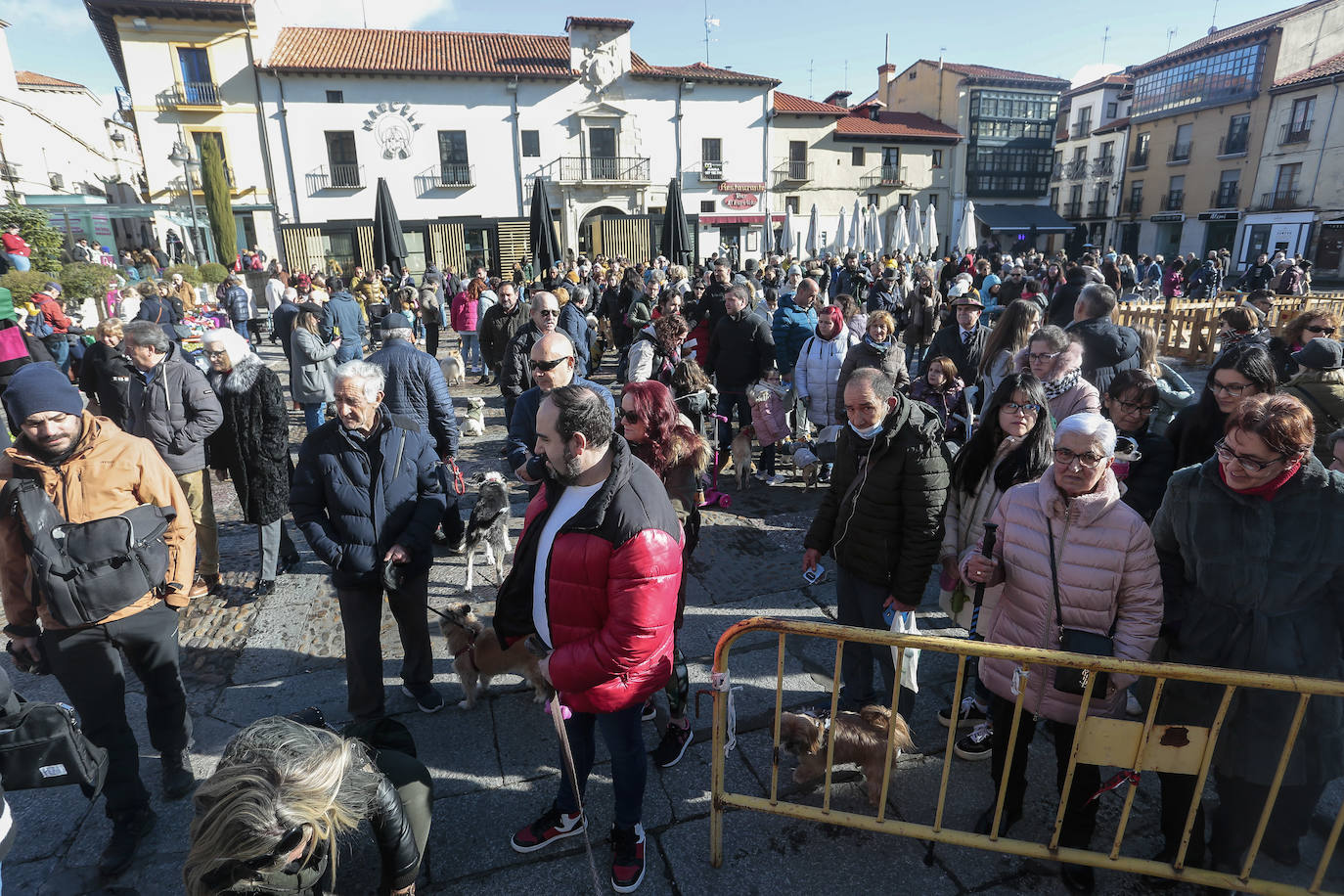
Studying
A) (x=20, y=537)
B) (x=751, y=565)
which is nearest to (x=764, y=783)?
(x=751, y=565)

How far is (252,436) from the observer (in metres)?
4.79

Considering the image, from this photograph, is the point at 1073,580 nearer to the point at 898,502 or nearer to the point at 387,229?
the point at 898,502

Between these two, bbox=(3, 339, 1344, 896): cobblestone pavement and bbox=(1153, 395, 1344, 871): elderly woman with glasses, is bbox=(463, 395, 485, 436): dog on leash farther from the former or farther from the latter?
bbox=(1153, 395, 1344, 871): elderly woman with glasses

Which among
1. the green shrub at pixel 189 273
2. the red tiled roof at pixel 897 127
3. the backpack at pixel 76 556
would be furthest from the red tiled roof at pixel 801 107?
the backpack at pixel 76 556

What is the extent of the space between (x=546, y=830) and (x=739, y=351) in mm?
5019

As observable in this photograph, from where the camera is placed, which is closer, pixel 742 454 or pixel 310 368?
pixel 742 454

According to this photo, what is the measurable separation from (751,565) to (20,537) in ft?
13.4

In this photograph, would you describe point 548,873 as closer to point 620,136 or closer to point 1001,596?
point 1001,596

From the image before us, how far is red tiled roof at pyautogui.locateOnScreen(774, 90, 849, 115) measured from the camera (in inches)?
1320

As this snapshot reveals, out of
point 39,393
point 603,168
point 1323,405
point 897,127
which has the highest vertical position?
point 897,127

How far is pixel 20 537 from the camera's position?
8.79 ft

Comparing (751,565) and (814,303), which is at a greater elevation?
(814,303)

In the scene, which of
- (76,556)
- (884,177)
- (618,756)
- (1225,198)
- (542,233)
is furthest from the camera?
(884,177)

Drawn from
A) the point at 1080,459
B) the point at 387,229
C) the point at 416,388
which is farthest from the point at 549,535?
the point at 387,229
